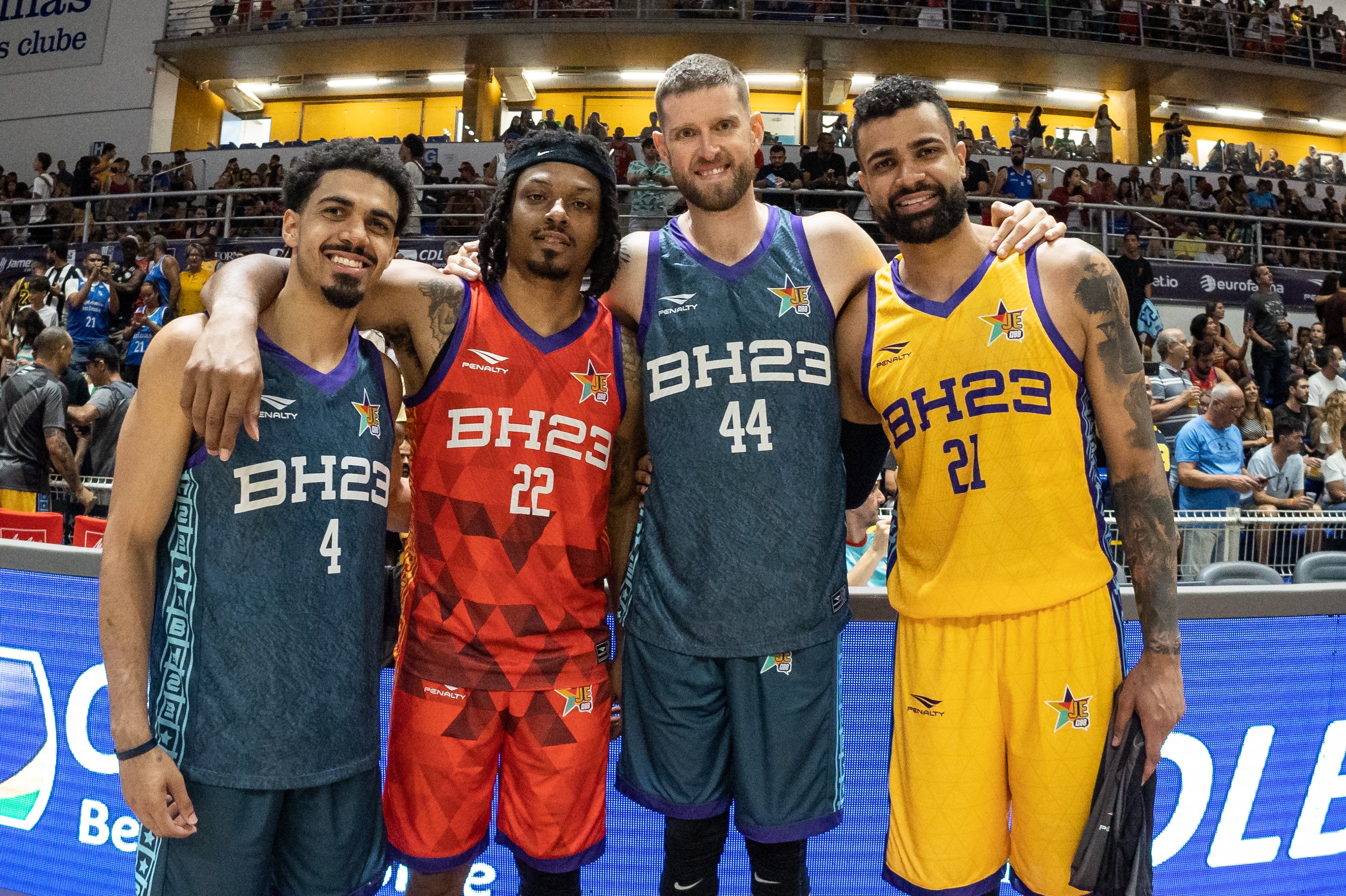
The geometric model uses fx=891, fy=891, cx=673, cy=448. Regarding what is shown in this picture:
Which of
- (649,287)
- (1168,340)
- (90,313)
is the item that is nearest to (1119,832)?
(649,287)

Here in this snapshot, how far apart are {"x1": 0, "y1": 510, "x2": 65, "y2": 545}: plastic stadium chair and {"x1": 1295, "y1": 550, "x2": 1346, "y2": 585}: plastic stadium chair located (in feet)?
19.8

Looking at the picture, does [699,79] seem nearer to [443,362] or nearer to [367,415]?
[443,362]

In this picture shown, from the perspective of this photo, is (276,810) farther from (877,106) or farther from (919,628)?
(877,106)

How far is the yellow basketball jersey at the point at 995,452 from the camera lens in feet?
6.98

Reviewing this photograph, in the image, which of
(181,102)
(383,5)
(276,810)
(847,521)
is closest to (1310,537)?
(847,521)

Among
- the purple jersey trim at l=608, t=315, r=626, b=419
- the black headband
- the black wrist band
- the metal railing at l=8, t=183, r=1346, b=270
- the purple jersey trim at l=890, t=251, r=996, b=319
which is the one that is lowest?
the black wrist band

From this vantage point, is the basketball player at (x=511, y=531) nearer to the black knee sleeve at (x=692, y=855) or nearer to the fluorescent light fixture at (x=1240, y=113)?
the black knee sleeve at (x=692, y=855)

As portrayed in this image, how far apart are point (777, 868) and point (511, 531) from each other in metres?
1.06

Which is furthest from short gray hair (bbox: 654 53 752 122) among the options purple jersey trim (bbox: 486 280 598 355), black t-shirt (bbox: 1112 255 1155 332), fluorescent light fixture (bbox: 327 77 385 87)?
fluorescent light fixture (bbox: 327 77 385 87)

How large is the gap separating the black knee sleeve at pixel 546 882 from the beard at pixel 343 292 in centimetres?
142

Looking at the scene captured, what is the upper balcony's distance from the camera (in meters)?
17.9

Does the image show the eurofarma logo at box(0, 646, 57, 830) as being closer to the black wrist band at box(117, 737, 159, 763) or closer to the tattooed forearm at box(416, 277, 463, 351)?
the black wrist band at box(117, 737, 159, 763)

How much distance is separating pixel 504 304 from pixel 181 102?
70.7ft

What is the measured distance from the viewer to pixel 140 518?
192 centimetres
